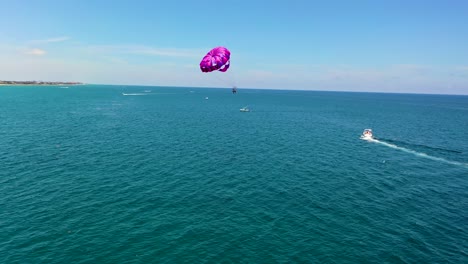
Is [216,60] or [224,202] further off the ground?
[216,60]

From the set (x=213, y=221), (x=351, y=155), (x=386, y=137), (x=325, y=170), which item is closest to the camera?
(x=213, y=221)

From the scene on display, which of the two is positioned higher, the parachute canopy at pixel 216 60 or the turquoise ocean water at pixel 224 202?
the parachute canopy at pixel 216 60

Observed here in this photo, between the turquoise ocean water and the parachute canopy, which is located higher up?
the parachute canopy

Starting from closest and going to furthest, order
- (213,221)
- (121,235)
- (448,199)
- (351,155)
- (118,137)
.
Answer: (121,235), (213,221), (448,199), (351,155), (118,137)

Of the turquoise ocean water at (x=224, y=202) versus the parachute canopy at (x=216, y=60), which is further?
the parachute canopy at (x=216, y=60)

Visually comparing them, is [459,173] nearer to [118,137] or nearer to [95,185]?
[95,185]

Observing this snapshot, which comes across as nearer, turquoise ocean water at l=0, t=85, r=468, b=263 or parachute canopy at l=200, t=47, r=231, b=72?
turquoise ocean water at l=0, t=85, r=468, b=263

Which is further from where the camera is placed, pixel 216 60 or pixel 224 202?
pixel 216 60

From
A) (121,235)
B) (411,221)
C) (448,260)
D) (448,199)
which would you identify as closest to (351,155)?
(448,199)
